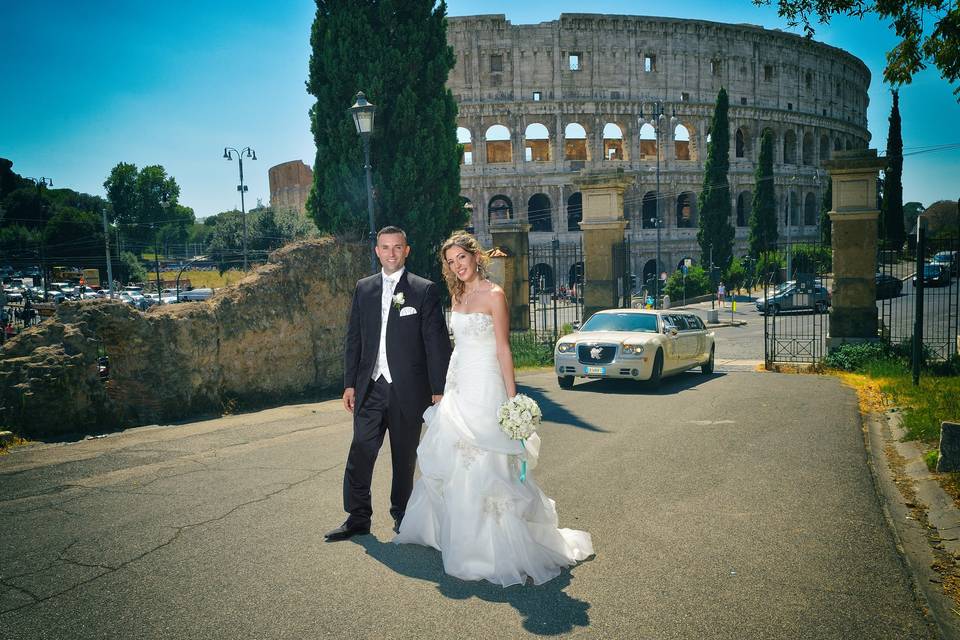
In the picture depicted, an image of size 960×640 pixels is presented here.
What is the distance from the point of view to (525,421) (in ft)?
13.6

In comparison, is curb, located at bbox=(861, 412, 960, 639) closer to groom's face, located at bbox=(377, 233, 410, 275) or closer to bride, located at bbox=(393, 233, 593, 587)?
bride, located at bbox=(393, 233, 593, 587)

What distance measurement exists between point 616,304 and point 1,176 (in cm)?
8020

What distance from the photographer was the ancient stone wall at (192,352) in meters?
8.23

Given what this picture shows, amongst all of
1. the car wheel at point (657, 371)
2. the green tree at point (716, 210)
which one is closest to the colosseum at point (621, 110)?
the green tree at point (716, 210)

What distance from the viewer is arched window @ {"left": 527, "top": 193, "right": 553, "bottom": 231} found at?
173 feet

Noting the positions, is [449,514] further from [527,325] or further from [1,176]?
[1,176]

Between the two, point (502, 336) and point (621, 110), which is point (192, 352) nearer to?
point (502, 336)

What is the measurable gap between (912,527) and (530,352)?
11281 millimetres

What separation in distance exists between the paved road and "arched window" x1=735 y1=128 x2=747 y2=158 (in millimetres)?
55694

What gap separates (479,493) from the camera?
13.5 ft

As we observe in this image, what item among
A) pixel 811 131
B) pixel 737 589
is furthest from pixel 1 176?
pixel 737 589

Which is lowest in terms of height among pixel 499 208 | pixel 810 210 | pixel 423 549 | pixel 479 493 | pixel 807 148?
pixel 423 549

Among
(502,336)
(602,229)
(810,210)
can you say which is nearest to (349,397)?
(502,336)

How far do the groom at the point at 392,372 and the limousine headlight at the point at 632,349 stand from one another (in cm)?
718
